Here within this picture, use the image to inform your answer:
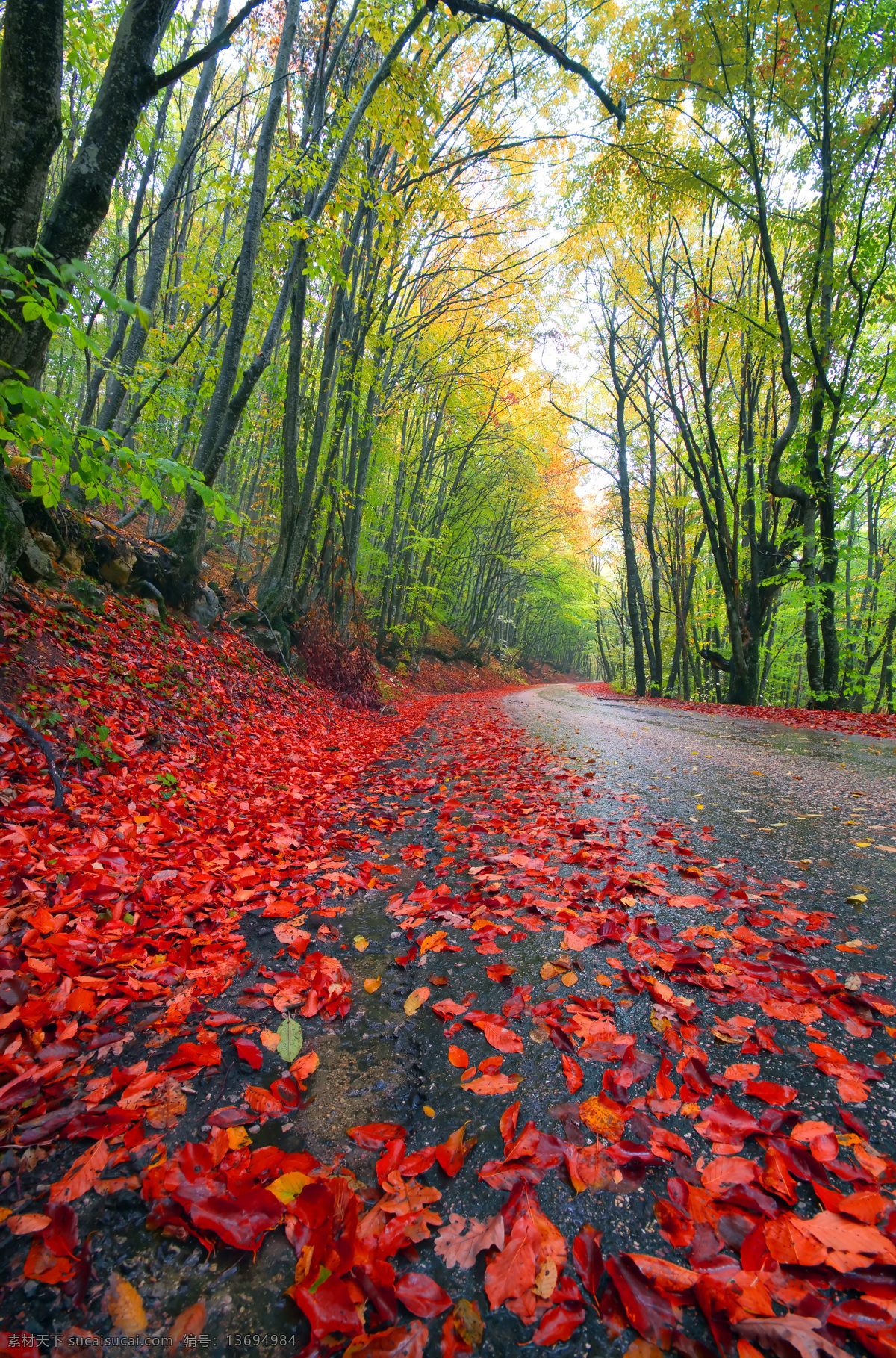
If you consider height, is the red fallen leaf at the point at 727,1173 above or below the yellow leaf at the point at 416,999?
above

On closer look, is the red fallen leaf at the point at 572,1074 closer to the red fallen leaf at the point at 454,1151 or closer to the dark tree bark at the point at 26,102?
the red fallen leaf at the point at 454,1151

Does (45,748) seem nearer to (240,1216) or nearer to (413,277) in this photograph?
(240,1216)

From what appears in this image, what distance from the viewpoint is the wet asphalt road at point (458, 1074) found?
33.9 inches

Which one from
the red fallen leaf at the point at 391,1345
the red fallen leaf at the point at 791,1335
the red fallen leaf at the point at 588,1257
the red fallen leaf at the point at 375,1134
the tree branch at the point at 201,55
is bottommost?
the red fallen leaf at the point at 375,1134

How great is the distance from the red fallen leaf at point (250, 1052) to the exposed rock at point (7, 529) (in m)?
3.31

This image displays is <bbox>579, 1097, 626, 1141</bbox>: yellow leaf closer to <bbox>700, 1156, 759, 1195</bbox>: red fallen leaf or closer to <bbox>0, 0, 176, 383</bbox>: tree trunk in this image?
<bbox>700, 1156, 759, 1195</bbox>: red fallen leaf

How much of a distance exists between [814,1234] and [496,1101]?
2.03 ft

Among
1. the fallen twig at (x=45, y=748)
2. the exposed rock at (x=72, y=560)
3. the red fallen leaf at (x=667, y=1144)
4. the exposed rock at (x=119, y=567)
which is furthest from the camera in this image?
the exposed rock at (x=119, y=567)

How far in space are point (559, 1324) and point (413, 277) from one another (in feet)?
38.9

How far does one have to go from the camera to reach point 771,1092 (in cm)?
117

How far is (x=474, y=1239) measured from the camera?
3.06ft

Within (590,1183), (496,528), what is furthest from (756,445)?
(590,1183)

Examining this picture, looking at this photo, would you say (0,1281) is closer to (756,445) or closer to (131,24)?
(131,24)

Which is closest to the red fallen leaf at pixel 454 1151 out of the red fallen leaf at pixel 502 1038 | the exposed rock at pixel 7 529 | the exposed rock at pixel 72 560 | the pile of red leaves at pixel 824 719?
the red fallen leaf at pixel 502 1038
